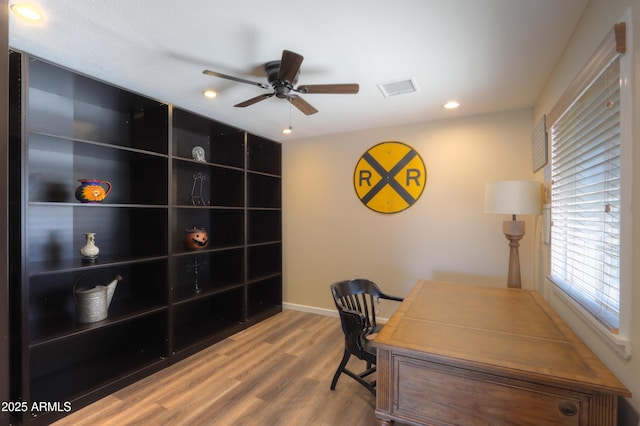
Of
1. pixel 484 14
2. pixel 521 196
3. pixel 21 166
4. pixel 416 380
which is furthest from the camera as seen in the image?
pixel 521 196

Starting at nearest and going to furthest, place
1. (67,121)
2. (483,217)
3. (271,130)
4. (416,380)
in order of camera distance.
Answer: (416,380) < (67,121) < (483,217) < (271,130)

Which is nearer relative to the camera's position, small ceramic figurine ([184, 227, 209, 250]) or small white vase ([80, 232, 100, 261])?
small white vase ([80, 232, 100, 261])

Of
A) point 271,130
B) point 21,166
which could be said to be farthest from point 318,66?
point 21,166

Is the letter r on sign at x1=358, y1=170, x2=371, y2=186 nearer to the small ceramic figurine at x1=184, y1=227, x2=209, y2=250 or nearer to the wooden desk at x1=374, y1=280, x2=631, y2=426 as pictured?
the small ceramic figurine at x1=184, y1=227, x2=209, y2=250

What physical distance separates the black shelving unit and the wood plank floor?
0.64ft

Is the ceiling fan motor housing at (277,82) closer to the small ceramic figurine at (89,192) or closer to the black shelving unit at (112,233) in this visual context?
the black shelving unit at (112,233)

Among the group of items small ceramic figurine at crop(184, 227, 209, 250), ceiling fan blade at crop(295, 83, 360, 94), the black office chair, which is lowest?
the black office chair

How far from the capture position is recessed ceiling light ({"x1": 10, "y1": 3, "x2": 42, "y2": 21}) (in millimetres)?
1398

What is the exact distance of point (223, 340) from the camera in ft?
9.97

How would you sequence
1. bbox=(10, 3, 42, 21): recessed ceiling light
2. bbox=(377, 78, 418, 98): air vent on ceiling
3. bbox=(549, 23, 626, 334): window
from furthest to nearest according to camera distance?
bbox=(377, 78, 418, 98): air vent on ceiling
bbox=(10, 3, 42, 21): recessed ceiling light
bbox=(549, 23, 626, 334): window

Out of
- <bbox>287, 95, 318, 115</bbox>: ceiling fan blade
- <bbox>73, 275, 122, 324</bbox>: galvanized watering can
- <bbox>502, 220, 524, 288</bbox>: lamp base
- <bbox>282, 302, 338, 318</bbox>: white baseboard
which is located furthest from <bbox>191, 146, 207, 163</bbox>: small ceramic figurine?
<bbox>502, 220, 524, 288</bbox>: lamp base

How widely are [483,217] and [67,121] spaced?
3.84 m

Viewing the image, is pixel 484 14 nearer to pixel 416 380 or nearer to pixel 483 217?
pixel 416 380

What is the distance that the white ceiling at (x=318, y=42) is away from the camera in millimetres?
1438
